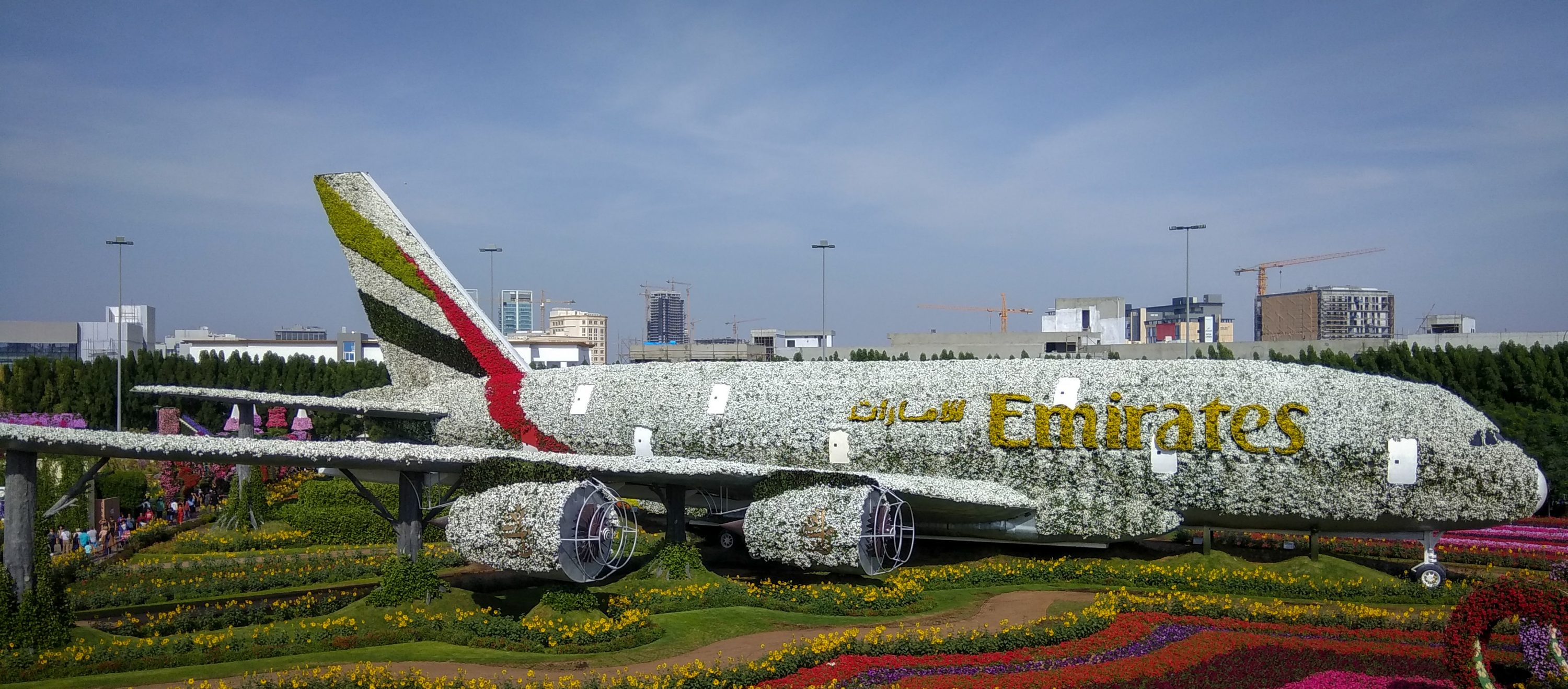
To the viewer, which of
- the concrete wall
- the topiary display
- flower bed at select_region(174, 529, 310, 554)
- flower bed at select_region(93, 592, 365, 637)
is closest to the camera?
flower bed at select_region(93, 592, 365, 637)

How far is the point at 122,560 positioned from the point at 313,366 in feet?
84.2

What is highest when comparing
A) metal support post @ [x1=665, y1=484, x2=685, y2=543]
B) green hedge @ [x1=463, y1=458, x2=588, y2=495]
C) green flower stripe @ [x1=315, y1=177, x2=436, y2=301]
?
green flower stripe @ [x1=315, y1=177, x2=436, y2=301]

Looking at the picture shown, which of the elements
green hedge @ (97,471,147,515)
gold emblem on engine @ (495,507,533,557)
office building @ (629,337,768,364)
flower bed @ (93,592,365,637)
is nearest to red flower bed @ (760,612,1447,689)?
gold emblem on engine @ (495,507,533,557)

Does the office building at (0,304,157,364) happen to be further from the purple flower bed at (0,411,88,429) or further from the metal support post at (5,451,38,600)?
the metal support post at (5,451,38,600)

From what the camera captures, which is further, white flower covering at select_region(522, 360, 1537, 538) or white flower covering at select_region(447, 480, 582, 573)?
white flower covering at select_region(522, 360, 1537, 538)

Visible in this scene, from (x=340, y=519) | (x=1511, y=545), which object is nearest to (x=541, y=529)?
(x=340, y=519)

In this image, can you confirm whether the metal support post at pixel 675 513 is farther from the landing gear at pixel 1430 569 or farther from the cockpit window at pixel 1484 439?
the cockpit window at pixel 1484 439

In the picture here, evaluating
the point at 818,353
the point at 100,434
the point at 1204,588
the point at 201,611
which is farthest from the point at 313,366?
the point at 1204,588

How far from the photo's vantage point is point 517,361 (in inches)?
1055

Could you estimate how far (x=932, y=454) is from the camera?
21641 millimetres

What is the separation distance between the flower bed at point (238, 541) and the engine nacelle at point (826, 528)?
15.1 metres

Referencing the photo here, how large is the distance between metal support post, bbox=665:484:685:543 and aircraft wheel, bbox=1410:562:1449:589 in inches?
555

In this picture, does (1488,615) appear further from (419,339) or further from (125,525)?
(125,525)

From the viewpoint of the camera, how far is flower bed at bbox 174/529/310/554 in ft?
87.3
